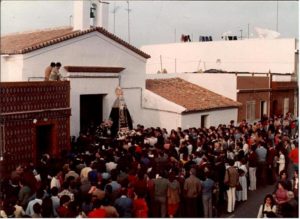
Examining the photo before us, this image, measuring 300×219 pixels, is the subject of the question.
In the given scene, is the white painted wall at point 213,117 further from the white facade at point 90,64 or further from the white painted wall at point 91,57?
the white painted wall at point 91,57

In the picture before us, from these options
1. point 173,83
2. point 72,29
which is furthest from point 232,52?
point 72,29

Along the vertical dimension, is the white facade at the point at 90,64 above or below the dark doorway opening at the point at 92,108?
above

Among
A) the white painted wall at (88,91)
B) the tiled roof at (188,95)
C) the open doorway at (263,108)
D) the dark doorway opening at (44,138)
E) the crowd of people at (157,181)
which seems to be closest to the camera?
the crowd of people at (157,181)

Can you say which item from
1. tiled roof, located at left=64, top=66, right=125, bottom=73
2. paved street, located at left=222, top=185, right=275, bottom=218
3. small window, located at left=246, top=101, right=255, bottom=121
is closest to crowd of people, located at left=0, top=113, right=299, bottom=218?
paved street, located at left=222, top=185, right=275, bottom=218

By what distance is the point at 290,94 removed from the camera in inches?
1122

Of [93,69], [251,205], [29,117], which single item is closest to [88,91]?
[93,69]

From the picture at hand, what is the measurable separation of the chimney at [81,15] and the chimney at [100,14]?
355mm

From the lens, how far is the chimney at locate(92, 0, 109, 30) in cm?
2022

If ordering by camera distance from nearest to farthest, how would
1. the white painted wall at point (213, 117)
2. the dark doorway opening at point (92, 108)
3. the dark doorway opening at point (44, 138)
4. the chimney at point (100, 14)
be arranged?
the dark doorway opening at point (44, 138)
the dark doorway opening at point (92, 108)
the chimney at point (100, 14)
the white painted wall at point (213, 117)

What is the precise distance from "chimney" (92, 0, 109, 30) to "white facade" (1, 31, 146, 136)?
74cm

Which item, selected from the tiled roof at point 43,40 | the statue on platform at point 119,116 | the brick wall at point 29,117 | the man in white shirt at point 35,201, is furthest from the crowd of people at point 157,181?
the tiled roof at point 43,40

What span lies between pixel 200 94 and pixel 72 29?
7.52 m

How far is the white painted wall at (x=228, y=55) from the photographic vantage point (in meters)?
31.2

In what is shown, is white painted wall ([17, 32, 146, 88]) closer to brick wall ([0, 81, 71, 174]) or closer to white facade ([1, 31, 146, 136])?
white facade ([1, 31, 146, 136])
